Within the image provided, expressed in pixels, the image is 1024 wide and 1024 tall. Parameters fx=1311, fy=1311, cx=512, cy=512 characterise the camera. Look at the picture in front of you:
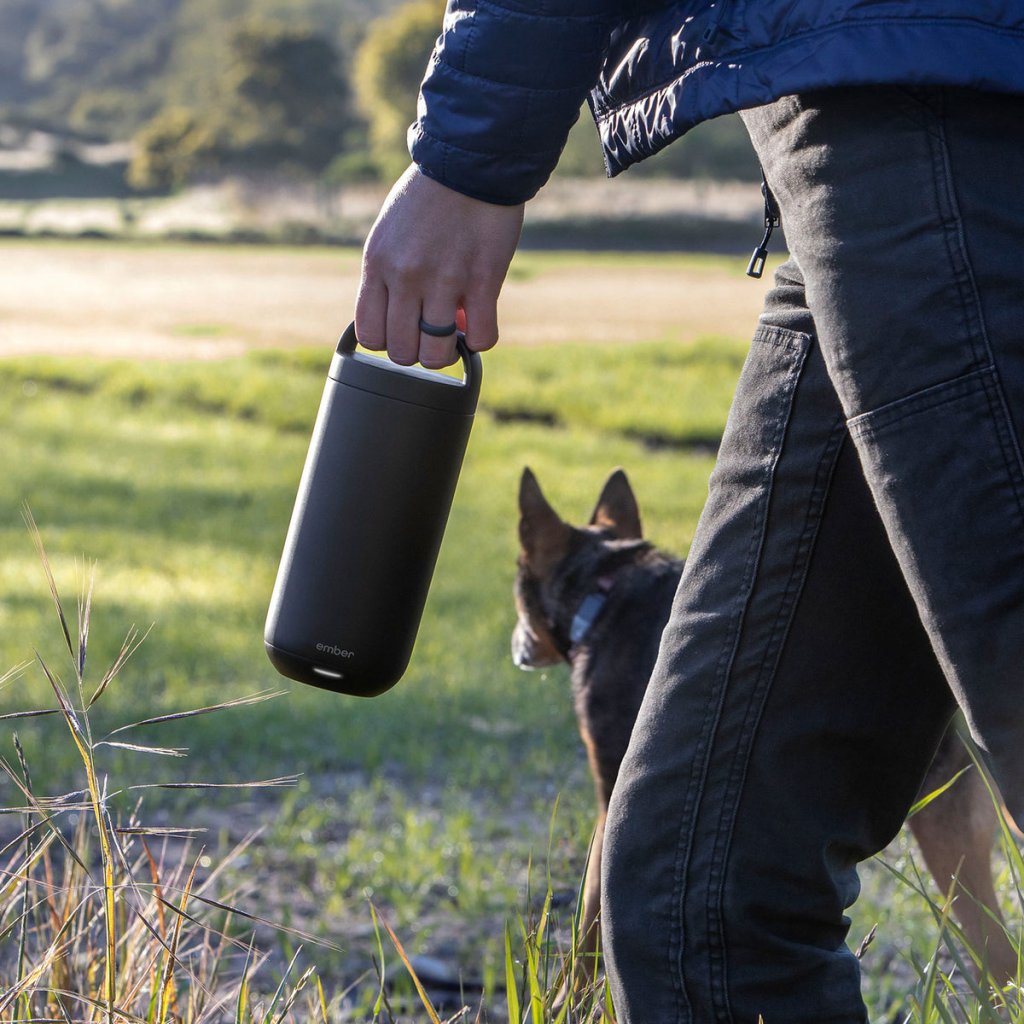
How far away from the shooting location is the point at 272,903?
3070mm

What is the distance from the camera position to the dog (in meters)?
2.51

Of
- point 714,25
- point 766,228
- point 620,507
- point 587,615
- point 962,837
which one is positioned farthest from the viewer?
point 620,507

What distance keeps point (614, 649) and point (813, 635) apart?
1731 mm

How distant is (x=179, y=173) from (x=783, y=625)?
1507 inches

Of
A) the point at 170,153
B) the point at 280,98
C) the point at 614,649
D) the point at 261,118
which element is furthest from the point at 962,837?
the point at 170,153

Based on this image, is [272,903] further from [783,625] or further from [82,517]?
[82,517]

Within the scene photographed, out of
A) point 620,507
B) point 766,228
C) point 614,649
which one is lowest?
point 614,649

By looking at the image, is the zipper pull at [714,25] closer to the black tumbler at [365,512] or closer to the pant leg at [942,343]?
the pant leg at [942,343]

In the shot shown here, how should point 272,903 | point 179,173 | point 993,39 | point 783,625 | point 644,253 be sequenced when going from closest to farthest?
1. point 993,39
2. point 783,625
3. point 272,903
4. point 644,253
5. point 179,173

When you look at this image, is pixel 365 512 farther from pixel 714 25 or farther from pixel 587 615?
pixel 587 615

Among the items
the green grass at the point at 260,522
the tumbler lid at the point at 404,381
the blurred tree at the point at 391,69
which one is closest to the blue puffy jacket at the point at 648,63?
the tumbler lid at the point at 404,381

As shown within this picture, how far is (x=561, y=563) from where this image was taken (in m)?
3.51

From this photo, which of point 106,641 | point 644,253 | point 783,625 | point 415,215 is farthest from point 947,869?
point 644,253

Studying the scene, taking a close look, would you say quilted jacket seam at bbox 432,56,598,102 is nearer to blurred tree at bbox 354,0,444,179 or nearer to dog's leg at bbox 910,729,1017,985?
dog's leg at bbox 910,729,1017,985
